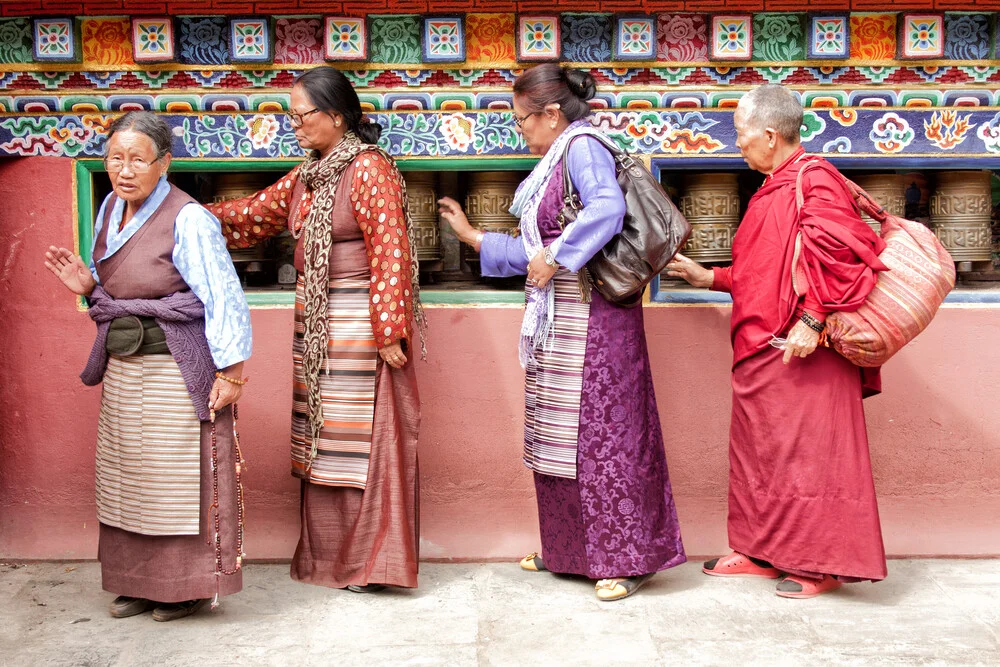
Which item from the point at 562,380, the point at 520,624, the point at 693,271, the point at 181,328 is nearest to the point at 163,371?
the point at 181,328

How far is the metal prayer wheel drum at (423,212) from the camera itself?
4418mm

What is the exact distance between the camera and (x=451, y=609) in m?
3.75

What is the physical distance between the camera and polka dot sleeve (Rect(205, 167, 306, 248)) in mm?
4004

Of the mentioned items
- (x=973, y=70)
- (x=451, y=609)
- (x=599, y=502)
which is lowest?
(x=451, y=609)

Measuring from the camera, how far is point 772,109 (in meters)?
3.76

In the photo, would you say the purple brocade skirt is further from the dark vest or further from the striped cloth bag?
the dark vest

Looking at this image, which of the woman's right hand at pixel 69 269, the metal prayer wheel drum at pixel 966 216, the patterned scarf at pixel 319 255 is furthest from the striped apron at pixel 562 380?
the metal prayer wheel drum at pixel 966 216

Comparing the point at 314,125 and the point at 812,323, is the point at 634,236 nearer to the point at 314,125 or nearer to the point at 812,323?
the point at 812,323

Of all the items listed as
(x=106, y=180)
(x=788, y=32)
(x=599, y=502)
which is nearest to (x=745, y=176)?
(x=788, y=32)

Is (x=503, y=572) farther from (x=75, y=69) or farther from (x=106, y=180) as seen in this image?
(x=75, y=69)

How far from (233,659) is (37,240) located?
6.46ft

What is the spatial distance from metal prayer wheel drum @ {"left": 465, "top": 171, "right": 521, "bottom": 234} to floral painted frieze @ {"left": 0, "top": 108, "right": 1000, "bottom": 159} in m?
0.21

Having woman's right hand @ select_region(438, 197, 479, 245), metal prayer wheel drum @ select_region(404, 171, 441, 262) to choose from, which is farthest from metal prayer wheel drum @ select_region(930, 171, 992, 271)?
metal prayer wheel drum @ select_region(404, 171, 441, 262)

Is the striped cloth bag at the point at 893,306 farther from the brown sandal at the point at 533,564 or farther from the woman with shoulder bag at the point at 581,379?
the brown sandal at the point at 533,564
